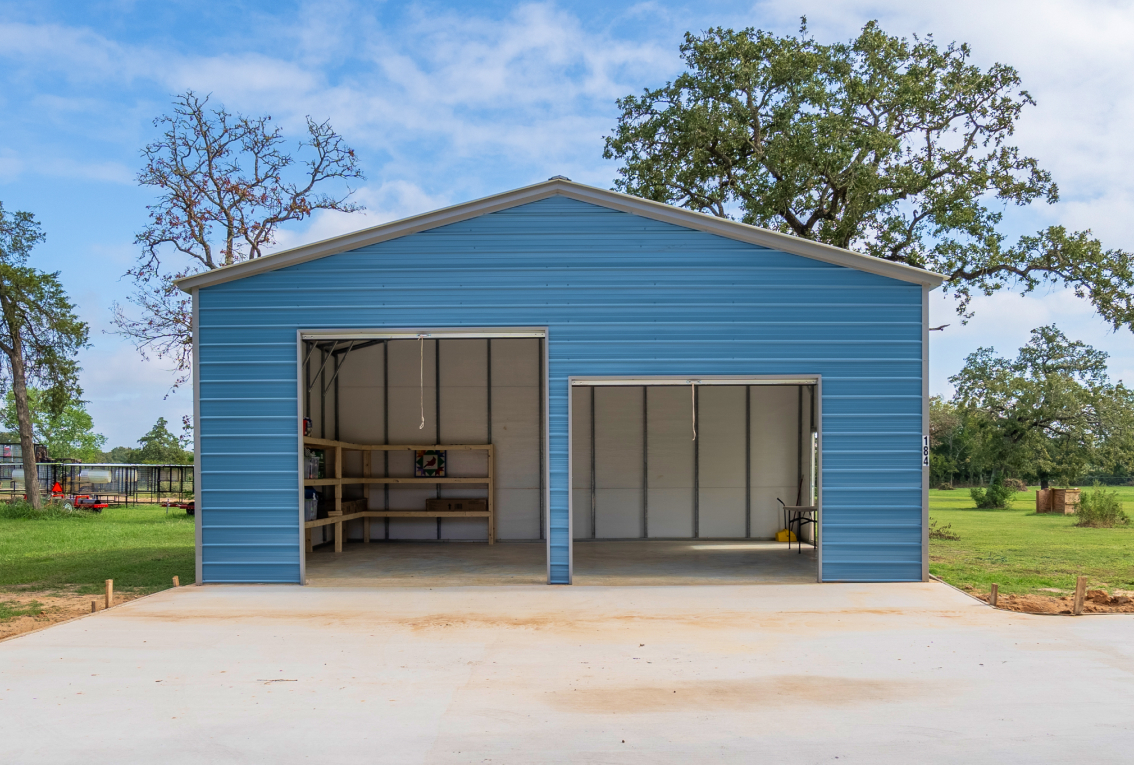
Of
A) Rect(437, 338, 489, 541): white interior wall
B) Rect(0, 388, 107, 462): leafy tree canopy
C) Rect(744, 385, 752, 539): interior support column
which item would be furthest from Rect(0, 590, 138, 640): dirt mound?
Rect(0, 388, 107, 462): leafy tree canopy

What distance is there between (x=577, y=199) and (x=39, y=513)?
18.7m

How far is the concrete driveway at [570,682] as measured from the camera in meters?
4.74

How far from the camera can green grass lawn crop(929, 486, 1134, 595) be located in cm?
1075

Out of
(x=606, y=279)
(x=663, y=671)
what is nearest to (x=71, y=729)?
(x=663, y=671)

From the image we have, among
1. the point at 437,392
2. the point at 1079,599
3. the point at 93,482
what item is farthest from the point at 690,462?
the point at 93,482

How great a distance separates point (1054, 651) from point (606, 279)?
5428 mm

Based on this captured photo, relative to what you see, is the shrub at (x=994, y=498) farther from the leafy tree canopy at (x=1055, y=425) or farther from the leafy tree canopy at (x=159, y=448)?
the leafy tree canopy at (x=159, y=448)

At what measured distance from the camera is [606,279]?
9758mm

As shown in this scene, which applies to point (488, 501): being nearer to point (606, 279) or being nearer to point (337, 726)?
point (606, 279)

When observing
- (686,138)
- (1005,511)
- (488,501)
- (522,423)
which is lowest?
(1005,511)

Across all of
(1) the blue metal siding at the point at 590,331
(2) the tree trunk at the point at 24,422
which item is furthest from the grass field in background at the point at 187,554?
(1) the blue metal siding at the point at 590,331

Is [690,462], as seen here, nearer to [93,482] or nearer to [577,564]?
[577,564]

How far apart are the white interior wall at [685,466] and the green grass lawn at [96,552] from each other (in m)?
6.08

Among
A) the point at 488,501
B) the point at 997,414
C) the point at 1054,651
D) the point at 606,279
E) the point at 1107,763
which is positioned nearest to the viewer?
the point at 1107,763
